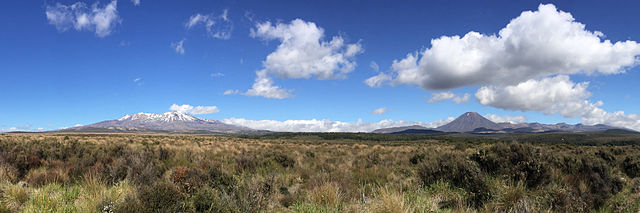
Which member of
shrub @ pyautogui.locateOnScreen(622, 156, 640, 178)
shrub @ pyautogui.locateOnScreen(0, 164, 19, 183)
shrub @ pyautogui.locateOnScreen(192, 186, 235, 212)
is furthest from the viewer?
shrub @ pyautogui.locateOnScreen(622, 156, 640, 178)

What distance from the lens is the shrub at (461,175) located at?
232 inches

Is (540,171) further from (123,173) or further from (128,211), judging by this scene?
(123,173)

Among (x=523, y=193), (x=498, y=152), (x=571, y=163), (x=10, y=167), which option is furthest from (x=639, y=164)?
(x=10, y=167)

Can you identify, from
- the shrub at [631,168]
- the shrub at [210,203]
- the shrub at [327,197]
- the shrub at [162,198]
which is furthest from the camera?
the shrub at [631,168]

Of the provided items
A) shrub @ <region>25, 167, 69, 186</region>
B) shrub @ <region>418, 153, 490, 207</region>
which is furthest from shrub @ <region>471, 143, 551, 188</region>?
shrub @ <region>25, 167, 69, 186</region>

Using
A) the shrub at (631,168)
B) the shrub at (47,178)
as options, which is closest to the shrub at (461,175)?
the shrub at (631,168)

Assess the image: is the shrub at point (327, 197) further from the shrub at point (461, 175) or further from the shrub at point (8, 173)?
the shrub at point (8, 173)

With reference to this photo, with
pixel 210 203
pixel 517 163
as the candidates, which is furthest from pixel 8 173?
pixel 517 163

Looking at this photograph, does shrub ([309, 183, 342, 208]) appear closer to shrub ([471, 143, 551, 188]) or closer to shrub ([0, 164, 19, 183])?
shrub ([471, 143, 551, 188])

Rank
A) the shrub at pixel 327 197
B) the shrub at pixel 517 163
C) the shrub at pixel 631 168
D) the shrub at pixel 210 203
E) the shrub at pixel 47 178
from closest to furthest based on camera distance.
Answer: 1. the shrub at pixel 210 203
2. the shrub at pixel 327 197
3. the shrub at pixel 517 163
4. the shrub at pixel 47 178
5. the shrub at pixel 631 168

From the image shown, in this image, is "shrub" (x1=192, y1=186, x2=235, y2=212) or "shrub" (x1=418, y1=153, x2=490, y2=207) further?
"shrub" (x1=418, y1=153, x2=490, y2=207)

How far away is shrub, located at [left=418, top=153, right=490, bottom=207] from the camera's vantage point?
232 inches

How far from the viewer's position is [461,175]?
7359mm

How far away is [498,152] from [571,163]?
11.2ft
